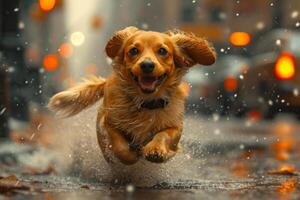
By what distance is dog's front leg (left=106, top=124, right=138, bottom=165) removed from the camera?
6758 mm

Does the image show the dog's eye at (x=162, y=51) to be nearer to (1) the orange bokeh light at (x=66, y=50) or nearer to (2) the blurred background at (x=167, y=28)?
(2) the blurred background at (x=167, y=28)

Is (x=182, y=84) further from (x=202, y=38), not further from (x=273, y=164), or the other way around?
(x=273, y=164)

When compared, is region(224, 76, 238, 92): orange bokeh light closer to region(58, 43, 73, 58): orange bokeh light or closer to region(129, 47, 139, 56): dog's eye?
region(58, 43, 73, 58): orange bokeh light

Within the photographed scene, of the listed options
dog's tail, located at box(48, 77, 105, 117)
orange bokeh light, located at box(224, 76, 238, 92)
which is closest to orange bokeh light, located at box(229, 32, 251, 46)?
orange bokeh light, located at box(224, 76, 238, 92)

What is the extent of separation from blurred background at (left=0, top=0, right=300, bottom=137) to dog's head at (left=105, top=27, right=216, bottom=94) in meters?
1.74

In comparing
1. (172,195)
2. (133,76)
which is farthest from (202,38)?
(172,195)

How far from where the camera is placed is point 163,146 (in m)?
6.57

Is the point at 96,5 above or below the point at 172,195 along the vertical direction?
above

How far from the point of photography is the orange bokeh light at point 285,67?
1848 centimetres

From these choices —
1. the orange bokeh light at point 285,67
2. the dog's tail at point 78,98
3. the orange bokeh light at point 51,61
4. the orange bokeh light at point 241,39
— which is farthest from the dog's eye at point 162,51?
the orange bokeh light at point 241,39

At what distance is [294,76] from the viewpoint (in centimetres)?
1872

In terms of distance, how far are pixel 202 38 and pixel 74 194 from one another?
177 centimetres

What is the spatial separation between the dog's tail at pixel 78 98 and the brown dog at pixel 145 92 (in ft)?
1.81

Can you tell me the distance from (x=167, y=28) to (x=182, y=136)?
67.9ft
